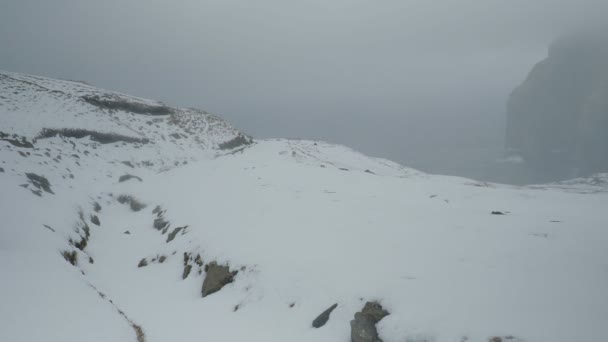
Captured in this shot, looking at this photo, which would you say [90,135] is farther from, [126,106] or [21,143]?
[126,106]

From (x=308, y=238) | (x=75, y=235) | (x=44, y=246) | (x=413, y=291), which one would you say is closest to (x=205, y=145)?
(x=75, y=235)

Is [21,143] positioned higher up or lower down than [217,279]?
higher up

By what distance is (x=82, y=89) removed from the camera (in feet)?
230

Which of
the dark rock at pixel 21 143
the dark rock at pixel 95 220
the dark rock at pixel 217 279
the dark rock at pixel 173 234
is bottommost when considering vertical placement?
the dark rock at pixel 95 220

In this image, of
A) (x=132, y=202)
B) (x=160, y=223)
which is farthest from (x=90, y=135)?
(x=160, y=223)

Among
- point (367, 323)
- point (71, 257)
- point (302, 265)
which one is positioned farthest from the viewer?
point (71, 257)

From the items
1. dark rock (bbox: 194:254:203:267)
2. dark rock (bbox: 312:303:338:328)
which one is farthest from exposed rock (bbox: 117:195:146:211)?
dark rock (bbox: 312:303:338:328)

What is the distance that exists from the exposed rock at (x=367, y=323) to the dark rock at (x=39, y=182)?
94.7 feet

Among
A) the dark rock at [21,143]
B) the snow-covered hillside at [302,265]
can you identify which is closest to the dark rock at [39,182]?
the snow-covered hillside at [302,265]

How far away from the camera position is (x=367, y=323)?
761 cm

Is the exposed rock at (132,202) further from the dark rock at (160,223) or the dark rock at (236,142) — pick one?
the dark rock at (236,142)

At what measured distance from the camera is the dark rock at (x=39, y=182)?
25203 millimetres

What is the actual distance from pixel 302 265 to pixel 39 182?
91.3ft

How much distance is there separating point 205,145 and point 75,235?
156ft
